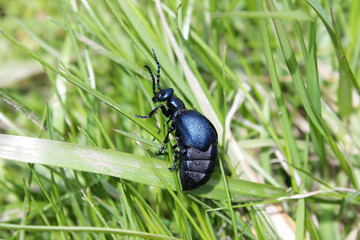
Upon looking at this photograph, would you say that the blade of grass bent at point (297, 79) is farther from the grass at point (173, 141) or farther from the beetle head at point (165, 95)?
the beetle head at point (165, 95)

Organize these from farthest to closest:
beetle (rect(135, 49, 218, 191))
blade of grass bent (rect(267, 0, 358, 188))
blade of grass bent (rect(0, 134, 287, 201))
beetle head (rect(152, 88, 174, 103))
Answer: beetle head (rect(152, 88, 174, 103)), beetle (rect(135, 49, 218, 191)), blade of grass bent (rect(267, 0, 358, 188)), blade of grass bent (rect(0, 134, 287, 201))

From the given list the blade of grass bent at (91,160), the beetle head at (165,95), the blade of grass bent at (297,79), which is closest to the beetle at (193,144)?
the beetle head at (165,95)

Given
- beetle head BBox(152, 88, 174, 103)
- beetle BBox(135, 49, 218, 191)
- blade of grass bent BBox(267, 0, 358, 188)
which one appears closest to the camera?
blade of grass bent BBox(267, 0, 358, 188)

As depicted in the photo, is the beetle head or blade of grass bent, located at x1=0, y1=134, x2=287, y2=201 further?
the beetle head

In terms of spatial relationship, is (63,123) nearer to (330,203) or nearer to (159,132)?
(159,132)

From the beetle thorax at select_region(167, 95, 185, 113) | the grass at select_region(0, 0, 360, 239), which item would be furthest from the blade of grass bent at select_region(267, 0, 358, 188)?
the beetle thorax at select_region(167, 95, 185, 113)

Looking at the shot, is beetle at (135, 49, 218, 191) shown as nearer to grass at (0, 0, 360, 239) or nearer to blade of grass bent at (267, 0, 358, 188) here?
grass at (0, 0, 360, 239)

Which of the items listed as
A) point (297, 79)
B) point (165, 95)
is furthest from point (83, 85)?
point (297, 79)
